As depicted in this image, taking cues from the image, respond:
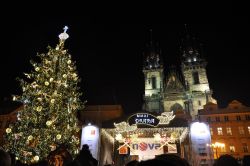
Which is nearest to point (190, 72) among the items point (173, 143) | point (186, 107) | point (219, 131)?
point (186, 107)

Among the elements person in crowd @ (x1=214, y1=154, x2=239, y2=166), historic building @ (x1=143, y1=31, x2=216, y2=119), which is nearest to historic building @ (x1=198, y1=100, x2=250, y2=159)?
historic building @ (x1=143, y1=31, x2=216, y2=119)

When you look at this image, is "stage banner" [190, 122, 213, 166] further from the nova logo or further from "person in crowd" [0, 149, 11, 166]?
"person in crowd" [0, 149, 11, 166]

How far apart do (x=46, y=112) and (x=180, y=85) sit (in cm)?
5245

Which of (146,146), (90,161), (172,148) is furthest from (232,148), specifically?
(90,161)

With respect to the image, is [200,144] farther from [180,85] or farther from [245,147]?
[180,85]

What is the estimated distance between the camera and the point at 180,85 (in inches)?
2397

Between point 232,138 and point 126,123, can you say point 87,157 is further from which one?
point 232,138

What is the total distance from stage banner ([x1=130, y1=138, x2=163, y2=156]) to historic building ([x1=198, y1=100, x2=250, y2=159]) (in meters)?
19.7

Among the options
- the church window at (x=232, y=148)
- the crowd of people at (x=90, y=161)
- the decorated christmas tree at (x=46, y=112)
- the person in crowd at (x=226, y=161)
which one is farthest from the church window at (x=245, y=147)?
the person in crowd at (x=226, y=161)

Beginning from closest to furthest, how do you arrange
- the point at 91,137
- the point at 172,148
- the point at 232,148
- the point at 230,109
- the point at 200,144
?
the point at 200,144 < the point at 172,148 < the point at 91,137 < the point at 232,148 < the point at 230,109

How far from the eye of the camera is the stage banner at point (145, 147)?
22125mm

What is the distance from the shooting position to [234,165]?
346 centimetres

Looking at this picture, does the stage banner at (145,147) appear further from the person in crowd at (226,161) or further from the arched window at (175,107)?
the arched window at (175,107)

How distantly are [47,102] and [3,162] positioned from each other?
34.1ft
